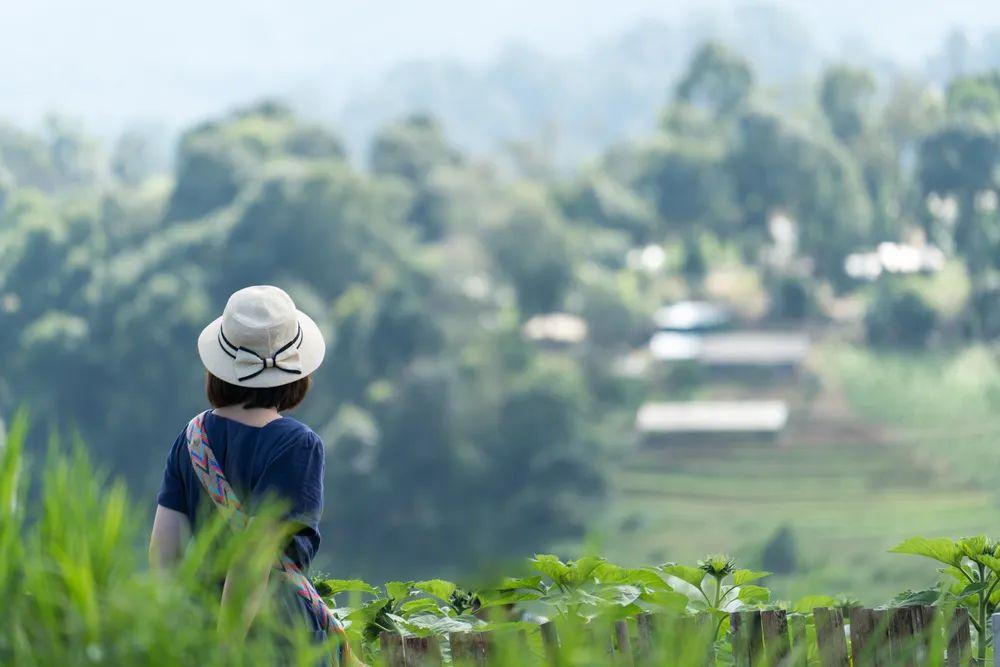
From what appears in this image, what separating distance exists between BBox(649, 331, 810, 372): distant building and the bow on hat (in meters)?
40.1

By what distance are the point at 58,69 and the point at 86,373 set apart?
5415cm

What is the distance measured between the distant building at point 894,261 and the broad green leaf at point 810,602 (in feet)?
141

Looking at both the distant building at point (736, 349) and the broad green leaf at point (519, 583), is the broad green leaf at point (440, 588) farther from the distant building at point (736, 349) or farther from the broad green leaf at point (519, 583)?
the distant building at point (736, 349)

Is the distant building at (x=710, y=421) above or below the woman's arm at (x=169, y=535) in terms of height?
above

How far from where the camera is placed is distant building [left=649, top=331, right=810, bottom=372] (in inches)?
1647

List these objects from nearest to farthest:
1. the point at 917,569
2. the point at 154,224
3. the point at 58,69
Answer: the point at 917,569 → the point at 154,224 → the point at 58,69

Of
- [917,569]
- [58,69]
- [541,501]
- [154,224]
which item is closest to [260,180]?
[154,224]

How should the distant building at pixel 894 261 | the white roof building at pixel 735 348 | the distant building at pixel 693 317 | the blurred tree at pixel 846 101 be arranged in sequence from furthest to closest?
the blurred tree at pixel 846 101
the distant building at pixel 894 261
the distant building at pixel 693 317
the white roof building at pixel 735 348

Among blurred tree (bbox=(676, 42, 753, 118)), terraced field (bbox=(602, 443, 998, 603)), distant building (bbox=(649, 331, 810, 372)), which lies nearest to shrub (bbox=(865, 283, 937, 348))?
distant building (bbox=(649, 331, 810, 372))

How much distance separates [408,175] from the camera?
156 feet

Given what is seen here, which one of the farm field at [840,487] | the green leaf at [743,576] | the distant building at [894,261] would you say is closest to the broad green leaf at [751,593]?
the green leaf at [743,576]

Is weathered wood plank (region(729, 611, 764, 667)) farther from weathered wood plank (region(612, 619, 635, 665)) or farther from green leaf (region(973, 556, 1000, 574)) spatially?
green leaf (region(973, 556, 1000, 574))

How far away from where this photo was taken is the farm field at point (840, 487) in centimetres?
3503

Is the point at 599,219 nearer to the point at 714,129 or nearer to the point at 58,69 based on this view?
the point at 714,129
